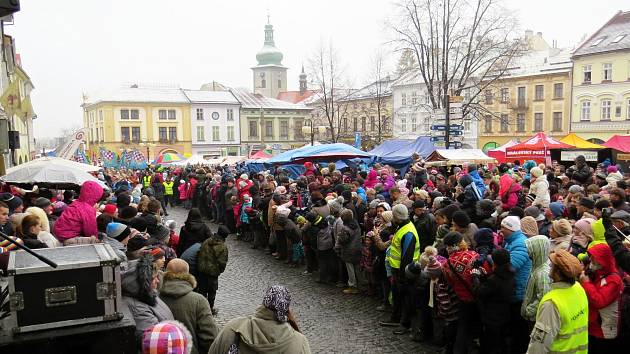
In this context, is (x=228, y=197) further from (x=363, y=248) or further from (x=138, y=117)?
(x=138, y=117)

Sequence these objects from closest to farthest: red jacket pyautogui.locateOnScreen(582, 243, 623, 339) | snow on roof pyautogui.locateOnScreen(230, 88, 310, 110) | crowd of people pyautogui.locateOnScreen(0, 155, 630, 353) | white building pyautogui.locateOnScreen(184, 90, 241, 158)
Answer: crowd of people pyautogui.locateOnScreen(0, 155, 630, 353)
red jacket pyautogui.locateOnScreen(582, 243, 623, 339)
white building pyautogui.locateOnScreen(184, 90, 241, 158)
snow on roof pyautogui.locateOnScreen(230, 88, 310, 110)

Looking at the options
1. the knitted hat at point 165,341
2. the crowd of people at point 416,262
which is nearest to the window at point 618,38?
the crowd of people at point 416,262

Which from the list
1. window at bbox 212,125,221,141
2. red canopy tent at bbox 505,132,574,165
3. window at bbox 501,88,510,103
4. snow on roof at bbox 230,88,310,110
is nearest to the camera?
red canopy tent at bbox 505,132,574,165

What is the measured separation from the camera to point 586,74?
47.1 meters

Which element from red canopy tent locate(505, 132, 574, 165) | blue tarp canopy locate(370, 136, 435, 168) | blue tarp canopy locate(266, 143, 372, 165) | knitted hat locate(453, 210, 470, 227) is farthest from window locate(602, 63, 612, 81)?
knitted hat locate(453, 210, 470, 227)

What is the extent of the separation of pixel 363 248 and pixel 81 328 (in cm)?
647

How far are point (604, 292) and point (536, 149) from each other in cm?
1548

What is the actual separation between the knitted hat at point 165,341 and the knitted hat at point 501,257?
11.7ft

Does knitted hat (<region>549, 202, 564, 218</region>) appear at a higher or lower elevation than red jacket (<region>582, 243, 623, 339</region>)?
higher

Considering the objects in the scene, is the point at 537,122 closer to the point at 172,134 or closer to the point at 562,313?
the point at 172,134

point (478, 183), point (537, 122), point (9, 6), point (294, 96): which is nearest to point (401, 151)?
point (478, 183)

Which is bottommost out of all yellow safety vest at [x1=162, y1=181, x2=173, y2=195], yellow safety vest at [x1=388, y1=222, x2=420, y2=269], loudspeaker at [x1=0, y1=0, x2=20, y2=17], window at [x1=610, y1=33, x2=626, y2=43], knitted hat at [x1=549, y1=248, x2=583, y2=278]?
yellow safety vest at [x1=162, y1=181, x2=173, y2=195]

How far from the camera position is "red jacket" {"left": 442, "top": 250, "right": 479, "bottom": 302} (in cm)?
583

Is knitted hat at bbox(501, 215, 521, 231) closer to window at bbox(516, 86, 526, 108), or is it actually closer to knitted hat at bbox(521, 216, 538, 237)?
knitted hat at bbox(521, 216, 538, 237)
